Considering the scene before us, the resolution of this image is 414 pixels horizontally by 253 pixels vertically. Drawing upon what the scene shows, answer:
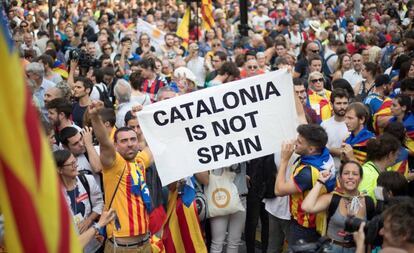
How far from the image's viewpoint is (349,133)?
7430mm

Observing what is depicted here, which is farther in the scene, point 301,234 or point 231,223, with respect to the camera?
point 231,223

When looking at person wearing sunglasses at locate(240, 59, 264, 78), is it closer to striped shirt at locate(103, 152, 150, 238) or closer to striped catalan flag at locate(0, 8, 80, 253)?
striped shirt at locate(103, 152, 150, 238)

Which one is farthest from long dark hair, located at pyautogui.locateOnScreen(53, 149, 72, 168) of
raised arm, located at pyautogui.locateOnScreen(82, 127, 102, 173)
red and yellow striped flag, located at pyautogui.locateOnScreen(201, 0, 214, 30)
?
red and yellow striped flag, located at pyautogui.locateOnScreen(201, 0, 214, 30)

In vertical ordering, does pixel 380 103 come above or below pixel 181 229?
above

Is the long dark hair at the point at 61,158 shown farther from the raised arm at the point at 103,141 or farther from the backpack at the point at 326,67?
the backpack at the point at 326,67

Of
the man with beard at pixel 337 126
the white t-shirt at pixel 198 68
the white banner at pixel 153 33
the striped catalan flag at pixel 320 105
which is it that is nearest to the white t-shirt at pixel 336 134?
the man with beard at pixel 337 126

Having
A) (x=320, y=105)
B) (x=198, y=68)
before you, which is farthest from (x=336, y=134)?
(x=198, y=68)

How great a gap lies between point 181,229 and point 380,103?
3202 mm

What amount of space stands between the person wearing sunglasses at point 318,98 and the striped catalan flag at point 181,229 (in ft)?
7.67

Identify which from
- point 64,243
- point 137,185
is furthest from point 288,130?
point 64,243

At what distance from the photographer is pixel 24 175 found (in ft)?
6.70

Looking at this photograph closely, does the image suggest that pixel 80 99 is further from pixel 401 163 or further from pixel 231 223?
pixel 401 163

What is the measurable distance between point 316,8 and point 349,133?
1620 centimetres

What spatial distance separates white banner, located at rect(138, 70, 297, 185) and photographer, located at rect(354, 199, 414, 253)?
2.08 m
